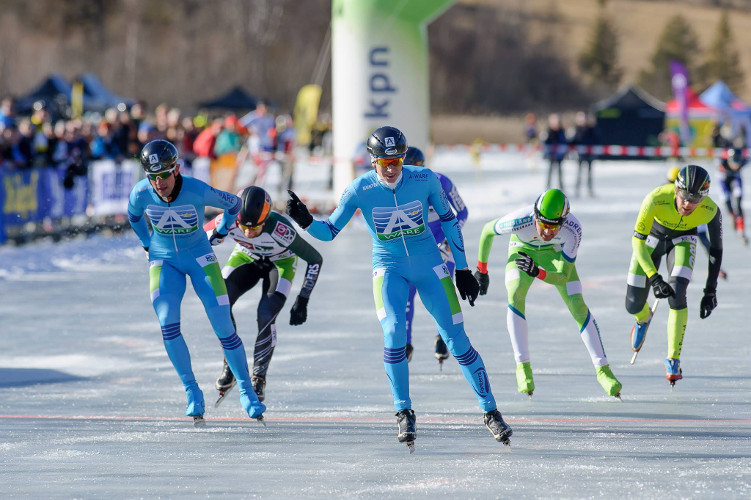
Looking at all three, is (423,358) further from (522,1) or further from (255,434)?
(522,1)

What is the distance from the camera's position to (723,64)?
242 feet

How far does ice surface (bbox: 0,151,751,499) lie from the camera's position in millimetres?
5645

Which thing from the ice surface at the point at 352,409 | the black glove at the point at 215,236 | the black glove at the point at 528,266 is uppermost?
the black glove at the point at 215,236

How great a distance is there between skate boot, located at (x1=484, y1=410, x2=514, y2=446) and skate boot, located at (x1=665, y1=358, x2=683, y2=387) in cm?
207

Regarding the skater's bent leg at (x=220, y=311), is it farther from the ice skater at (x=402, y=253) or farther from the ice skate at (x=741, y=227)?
the ice skate at (x=741, y=227)

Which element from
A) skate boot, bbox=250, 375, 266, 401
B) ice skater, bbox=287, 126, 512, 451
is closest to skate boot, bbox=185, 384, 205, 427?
skate boot, bbox=250, 375, 266, 401

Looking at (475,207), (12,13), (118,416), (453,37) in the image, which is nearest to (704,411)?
(118,416)

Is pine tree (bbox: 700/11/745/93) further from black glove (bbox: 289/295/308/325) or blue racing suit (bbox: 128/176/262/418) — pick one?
blue racing suit (bbox: 128/176/262/418)

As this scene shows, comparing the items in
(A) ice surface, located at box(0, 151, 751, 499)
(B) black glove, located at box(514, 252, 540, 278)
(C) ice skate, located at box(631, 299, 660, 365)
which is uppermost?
(B) black glove, located at box(514, 252, 540, 278)

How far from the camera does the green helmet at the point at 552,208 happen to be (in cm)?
714

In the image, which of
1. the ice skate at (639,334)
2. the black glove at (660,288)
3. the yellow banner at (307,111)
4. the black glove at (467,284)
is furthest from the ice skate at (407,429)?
the yellow banner at (307,111)

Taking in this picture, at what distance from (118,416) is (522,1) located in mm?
83700

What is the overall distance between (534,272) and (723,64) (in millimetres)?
70369

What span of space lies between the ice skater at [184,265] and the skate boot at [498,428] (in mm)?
1484
